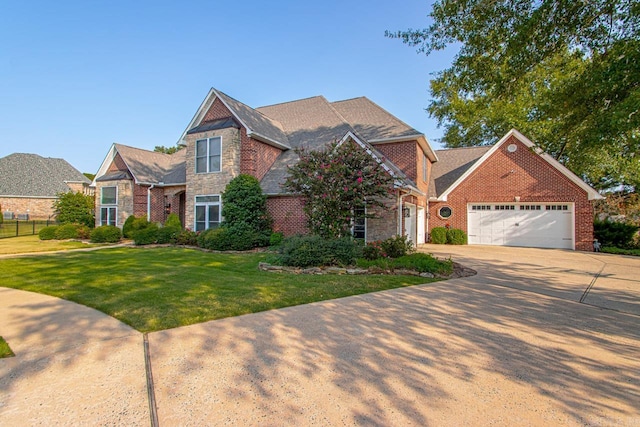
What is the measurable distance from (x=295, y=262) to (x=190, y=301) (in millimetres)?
3830

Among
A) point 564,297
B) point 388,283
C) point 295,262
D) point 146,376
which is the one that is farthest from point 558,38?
point 146,376

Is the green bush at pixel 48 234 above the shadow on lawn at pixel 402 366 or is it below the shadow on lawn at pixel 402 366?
above

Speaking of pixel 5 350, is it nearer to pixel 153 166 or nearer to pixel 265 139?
pixel 265 139

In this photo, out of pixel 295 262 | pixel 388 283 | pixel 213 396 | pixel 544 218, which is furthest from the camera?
pixel 544 218

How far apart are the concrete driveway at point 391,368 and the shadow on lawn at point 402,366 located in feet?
0.05

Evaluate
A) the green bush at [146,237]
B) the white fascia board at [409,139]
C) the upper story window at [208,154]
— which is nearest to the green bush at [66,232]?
the green bush at [146,237]

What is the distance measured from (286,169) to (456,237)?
1045cm

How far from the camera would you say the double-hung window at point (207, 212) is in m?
16.2

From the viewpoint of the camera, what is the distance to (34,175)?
36.9 metres

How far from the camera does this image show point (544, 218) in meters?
16.8

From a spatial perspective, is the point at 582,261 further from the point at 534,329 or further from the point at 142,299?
the point at 142,299

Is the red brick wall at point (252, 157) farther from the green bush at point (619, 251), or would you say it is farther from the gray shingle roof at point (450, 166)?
the green bush at point (619, 251)

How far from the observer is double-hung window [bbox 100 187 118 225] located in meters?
20.2

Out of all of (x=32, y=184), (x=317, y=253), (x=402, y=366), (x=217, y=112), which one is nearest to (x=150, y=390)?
(x=402, y=366)
